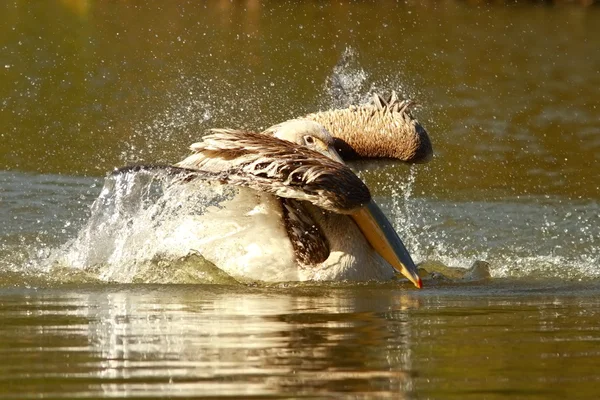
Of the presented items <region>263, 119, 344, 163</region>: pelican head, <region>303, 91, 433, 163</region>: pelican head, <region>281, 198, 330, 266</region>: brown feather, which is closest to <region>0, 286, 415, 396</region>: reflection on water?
<region>281, 198, 330, 266</region>: brown feather

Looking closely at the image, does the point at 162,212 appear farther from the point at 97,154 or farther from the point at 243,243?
the point at 97,154

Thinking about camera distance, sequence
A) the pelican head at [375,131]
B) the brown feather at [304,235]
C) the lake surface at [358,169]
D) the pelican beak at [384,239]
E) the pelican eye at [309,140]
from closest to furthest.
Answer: the lake surface at [358,169] < the pelican beak at [384,239] < the brown feather at [304,235] < the pelican eye at [309,140] < the pelican head at [375,131]

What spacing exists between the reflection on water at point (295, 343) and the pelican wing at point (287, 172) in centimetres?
61

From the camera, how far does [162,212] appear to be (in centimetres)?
907

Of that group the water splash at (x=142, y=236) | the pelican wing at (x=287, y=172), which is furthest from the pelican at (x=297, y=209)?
the water splash at (x=142, y=236)

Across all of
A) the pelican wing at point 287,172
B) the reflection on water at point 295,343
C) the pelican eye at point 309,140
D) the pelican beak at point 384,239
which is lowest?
the reflection on water at point 295,343

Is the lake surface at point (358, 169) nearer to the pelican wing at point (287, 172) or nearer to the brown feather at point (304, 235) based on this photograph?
the brown feather at point (304, 235)

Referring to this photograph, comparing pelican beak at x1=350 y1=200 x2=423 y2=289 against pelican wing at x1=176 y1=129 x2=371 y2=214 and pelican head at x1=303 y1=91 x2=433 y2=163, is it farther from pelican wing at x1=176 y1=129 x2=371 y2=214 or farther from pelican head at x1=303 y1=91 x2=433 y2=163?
pelican head at x1=303 y1=91 x2=433 y2=163

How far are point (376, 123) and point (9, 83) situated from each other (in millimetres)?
9731

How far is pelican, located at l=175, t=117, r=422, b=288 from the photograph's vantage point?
8273 mm

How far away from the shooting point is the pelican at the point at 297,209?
8.27 metres

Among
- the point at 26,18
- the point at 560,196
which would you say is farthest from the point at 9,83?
the point at 560,196

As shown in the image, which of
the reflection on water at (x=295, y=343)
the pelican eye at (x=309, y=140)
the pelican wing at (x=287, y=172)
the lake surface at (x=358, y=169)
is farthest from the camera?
the pelican eye at (x=309, y=140)

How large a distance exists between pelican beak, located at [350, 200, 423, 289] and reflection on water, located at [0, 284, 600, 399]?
55 cm
